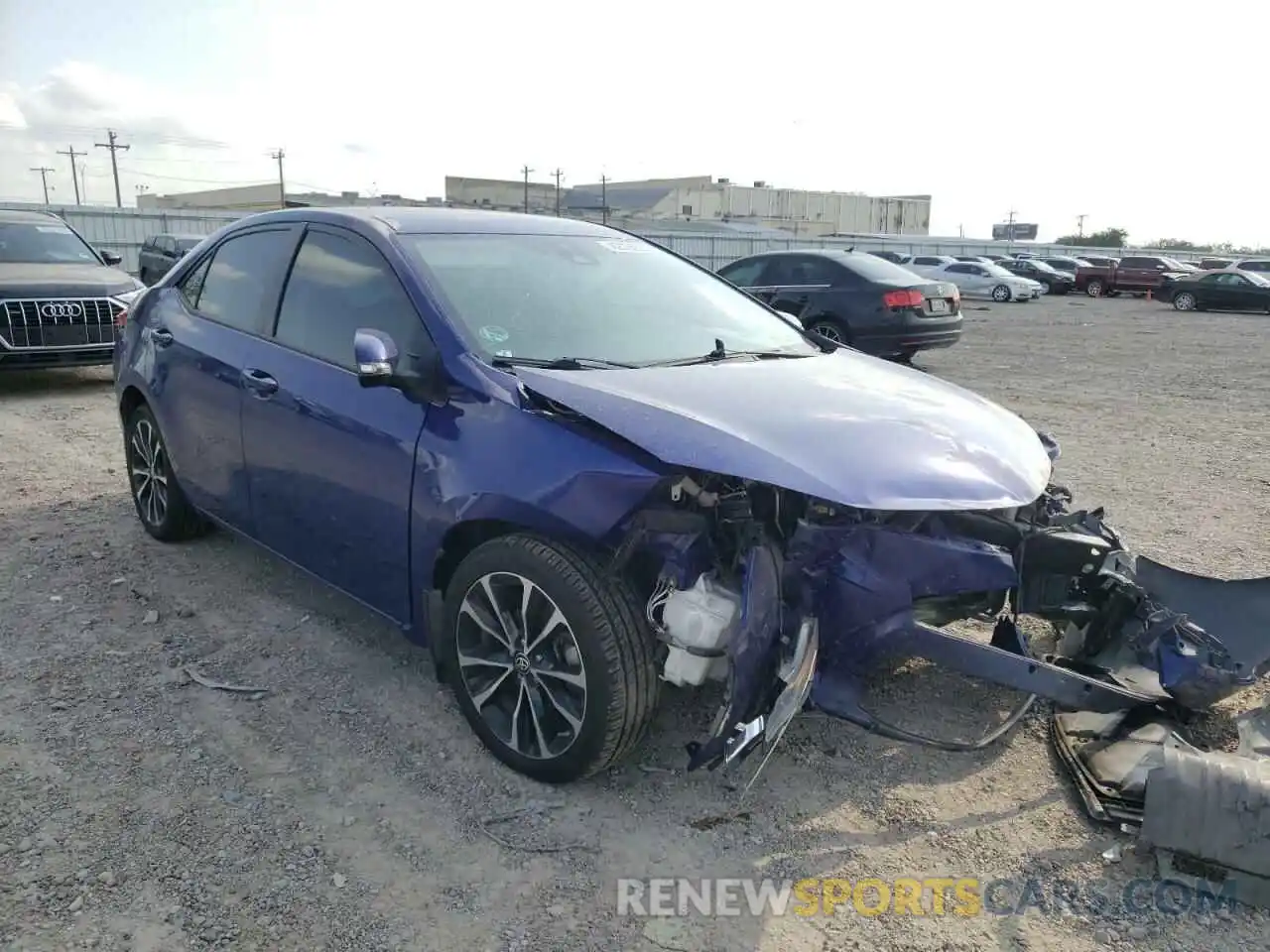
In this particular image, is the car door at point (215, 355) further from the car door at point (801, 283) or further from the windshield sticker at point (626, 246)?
the car door at point (801, 283)

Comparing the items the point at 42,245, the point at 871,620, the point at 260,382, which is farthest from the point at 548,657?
the point at 42,245

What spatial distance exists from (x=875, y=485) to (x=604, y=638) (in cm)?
87

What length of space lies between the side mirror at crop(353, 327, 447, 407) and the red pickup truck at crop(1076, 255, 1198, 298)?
35.2 meters

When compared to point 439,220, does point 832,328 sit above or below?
below

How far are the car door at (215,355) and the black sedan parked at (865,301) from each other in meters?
7.84

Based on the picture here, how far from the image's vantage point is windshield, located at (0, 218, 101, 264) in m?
9.98

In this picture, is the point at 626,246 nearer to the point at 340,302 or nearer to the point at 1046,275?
the point at 340,302

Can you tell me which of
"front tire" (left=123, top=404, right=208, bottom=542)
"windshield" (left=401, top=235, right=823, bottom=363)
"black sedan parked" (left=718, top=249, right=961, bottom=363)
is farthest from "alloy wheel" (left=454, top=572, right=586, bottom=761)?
"black sedan parked" (left=718, top=249, right=961, bottom=363)

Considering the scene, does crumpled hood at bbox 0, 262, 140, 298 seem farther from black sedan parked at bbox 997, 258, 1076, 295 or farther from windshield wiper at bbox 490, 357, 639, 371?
black sedan parked at bbox 997, 258, 1076, 295

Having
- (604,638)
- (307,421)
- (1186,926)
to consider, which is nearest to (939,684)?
(1186,926)

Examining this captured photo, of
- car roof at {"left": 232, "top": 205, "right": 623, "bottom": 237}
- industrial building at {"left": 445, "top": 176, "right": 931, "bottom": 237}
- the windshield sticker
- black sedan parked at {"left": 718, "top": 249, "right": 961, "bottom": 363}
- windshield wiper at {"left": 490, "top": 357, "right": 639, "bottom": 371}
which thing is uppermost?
industrial building at {"left": 445, "top": 176, "right": 931, "bottom": 237}

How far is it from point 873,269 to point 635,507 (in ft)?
34.1

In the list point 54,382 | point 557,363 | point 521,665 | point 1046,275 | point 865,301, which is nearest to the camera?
point 521,665

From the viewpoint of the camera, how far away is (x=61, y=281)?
912cm
